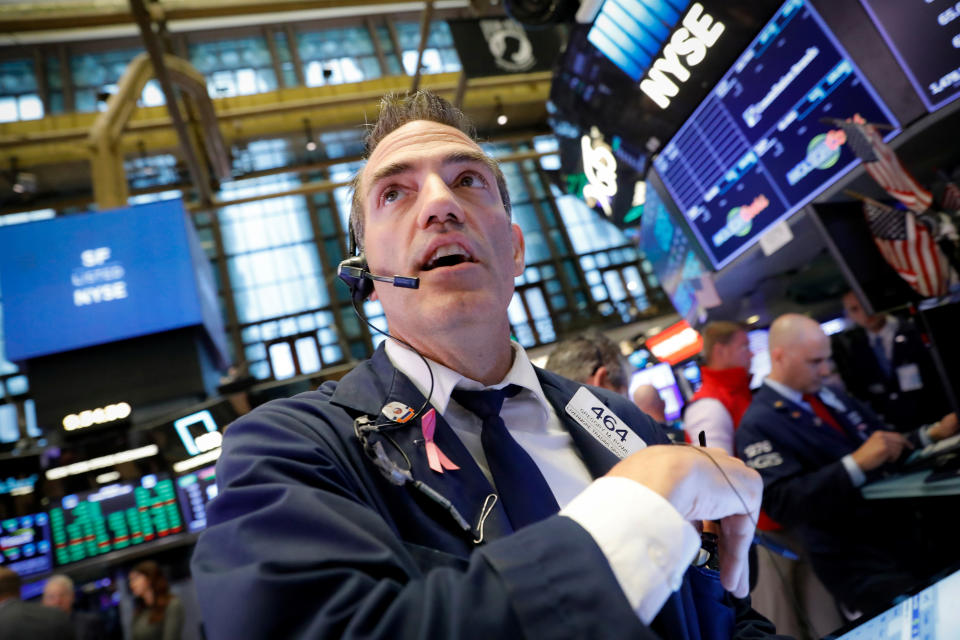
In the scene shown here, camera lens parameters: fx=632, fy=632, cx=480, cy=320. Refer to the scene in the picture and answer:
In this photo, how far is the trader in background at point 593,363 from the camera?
3057 millimetres

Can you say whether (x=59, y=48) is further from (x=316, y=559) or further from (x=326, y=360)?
(x=316, y=559)

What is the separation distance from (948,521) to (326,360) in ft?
42.6

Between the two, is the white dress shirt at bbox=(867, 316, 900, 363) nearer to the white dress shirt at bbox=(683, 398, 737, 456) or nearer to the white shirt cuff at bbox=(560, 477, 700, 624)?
the white dress shirt at bbox=(683, 398, 737, 456)

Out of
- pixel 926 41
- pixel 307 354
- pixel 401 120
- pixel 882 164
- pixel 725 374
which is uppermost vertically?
pixel 307 354

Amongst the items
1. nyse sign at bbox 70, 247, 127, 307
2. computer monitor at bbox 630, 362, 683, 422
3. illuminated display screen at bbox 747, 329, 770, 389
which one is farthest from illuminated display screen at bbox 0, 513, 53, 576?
computer monitor at bbox 630, 362, 683, 422

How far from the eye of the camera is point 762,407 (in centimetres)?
306

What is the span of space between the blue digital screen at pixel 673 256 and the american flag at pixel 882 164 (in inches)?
52.8

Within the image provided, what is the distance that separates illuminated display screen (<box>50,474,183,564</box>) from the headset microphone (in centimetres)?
386

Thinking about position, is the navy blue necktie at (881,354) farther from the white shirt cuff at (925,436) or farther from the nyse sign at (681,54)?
the nyse sign at (681,54)

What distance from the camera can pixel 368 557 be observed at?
2.12 feet

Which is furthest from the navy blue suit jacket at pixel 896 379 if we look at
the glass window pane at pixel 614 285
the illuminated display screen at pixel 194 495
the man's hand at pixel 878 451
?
the glass window pane at pixel 614 285

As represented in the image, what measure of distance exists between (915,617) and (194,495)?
4518 millimetres

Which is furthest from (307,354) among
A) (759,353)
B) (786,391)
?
(786,391)

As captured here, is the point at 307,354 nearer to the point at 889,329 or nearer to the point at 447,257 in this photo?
the point at 889,329
